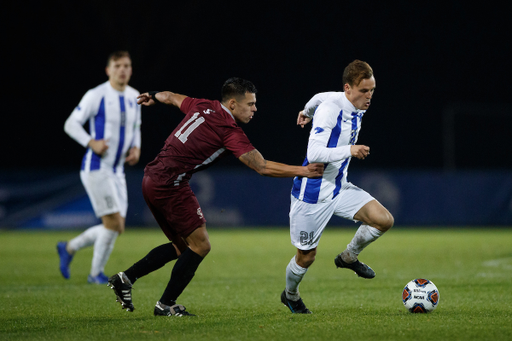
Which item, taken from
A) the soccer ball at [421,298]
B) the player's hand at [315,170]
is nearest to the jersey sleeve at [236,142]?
the player's hand at [315,170]

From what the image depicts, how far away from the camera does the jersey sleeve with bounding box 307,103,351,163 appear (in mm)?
5012

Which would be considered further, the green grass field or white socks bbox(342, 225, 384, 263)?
white socks bbox(342, 225, 384, 263)

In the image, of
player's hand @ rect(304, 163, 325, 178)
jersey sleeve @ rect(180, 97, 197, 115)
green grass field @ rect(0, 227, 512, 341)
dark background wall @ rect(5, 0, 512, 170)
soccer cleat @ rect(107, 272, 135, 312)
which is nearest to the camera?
green grass field @ rect(0, 227, 512, 341)

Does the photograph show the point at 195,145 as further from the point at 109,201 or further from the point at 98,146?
the point at 109,201

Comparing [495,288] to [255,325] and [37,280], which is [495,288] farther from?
[37,280]

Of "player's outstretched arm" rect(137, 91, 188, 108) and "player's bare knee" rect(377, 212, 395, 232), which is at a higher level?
"player's outstretched arm" rect(137, 91, 188, 108)

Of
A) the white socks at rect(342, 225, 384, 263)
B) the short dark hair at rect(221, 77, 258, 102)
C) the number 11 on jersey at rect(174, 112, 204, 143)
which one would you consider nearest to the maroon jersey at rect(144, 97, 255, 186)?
the number 11 on jersey at rect(174, 112, 204, 143)

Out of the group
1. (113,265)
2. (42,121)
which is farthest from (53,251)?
(42,121)

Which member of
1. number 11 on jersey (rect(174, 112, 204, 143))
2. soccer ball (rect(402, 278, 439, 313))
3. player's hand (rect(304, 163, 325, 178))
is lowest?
soccer ball (rect(402, 278, 439, 313))

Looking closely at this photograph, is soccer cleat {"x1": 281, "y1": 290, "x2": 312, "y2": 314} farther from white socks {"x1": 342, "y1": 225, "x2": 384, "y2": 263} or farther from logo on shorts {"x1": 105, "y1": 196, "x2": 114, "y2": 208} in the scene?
logo on shorts {"x1": 105, "y1": 196, "x2": 114, "y2": 208}

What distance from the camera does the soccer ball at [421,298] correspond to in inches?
204

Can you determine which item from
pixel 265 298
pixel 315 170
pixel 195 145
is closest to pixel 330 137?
pixel 315 170

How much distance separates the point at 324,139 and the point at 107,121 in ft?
11.3

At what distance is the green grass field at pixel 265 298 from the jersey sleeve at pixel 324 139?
4.13 feet
